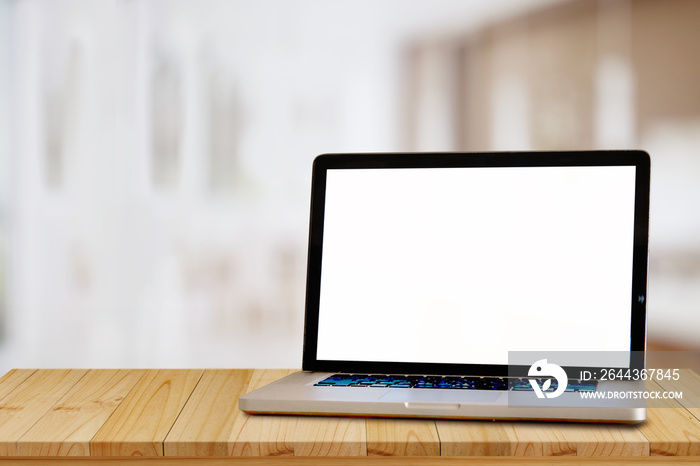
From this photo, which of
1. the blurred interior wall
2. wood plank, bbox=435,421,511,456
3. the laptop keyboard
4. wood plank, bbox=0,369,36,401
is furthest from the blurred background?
wood plank, bbox=435,421,511,456

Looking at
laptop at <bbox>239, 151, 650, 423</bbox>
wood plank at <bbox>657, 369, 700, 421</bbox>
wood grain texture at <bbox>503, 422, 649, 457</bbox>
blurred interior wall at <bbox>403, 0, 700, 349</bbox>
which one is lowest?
wood grain texture at <bbox>503, 422, 649, 457</bbox>

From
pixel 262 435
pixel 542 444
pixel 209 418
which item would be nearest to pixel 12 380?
pixel 209 418

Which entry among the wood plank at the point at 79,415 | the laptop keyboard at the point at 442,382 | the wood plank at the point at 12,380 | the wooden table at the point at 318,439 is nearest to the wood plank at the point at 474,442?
the wooden table at the point at 318,439

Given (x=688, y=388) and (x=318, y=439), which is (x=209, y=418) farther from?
(x=688, y=388)

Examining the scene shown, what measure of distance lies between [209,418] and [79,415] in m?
0.17

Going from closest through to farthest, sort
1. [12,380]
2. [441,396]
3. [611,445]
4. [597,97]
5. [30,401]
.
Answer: [611,445] < [441,396] < [30,401] < [12,380] < [597,97]

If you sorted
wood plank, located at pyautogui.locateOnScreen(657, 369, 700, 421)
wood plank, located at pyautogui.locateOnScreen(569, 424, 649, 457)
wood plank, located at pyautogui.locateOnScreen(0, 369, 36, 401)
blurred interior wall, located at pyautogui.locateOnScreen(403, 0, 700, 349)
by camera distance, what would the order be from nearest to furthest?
wood plank, located at pyautogui.locateOnScreen(569, 424, 649, 457) < wood plank, located at pyautogui.locateOnScreen(657, 369, 700, 421) < wood plank, located at pyautogui.locateOnScreen(0, 369, 36, 401) < blurred interior wall, located at pyautogui.locateOnScreen(403, 0, 700, 349)

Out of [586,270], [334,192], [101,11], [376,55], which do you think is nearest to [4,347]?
[101,11]

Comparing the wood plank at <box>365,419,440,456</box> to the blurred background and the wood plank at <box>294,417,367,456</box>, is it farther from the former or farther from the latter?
the blurred background

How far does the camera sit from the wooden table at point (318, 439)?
70 cm

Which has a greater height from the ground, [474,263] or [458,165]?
[458,165]

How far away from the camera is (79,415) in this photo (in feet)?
2.74

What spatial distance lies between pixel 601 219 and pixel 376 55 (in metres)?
0.66

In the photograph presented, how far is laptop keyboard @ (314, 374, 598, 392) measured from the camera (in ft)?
2.79
